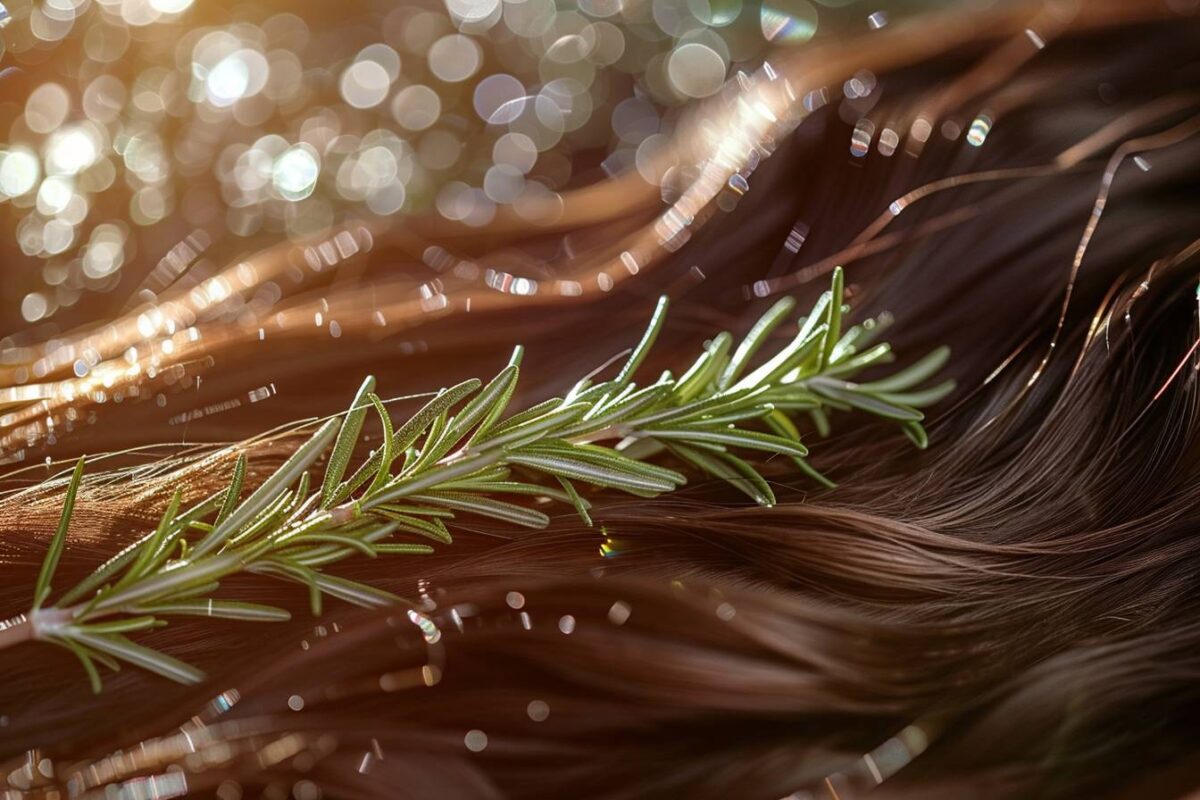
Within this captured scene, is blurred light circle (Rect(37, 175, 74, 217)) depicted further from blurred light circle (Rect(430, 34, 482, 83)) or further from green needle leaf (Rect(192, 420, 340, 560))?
green needle leaf (Rect(192, 420, 340, 560))

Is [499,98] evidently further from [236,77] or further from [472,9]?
[236,77]

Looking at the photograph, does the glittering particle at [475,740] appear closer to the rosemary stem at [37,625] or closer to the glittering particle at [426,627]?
the glittering particle at [426,627]

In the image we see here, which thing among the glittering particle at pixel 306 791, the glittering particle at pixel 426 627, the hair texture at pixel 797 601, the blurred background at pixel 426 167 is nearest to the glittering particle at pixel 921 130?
the blurred background at pixel 426 167

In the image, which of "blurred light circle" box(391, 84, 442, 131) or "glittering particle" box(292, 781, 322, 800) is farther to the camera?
"blurred light circle" box(391, 84, 442, 131)

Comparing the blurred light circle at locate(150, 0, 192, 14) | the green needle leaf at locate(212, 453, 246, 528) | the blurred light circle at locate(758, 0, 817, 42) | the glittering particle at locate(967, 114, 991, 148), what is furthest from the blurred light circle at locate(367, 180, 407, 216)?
the green needle leaf at locate(212, 453, 246, 528)

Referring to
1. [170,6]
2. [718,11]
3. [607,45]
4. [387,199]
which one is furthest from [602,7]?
[170,6]

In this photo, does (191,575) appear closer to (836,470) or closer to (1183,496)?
(836,470)

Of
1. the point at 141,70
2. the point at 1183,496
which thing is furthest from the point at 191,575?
the point at 141,70
